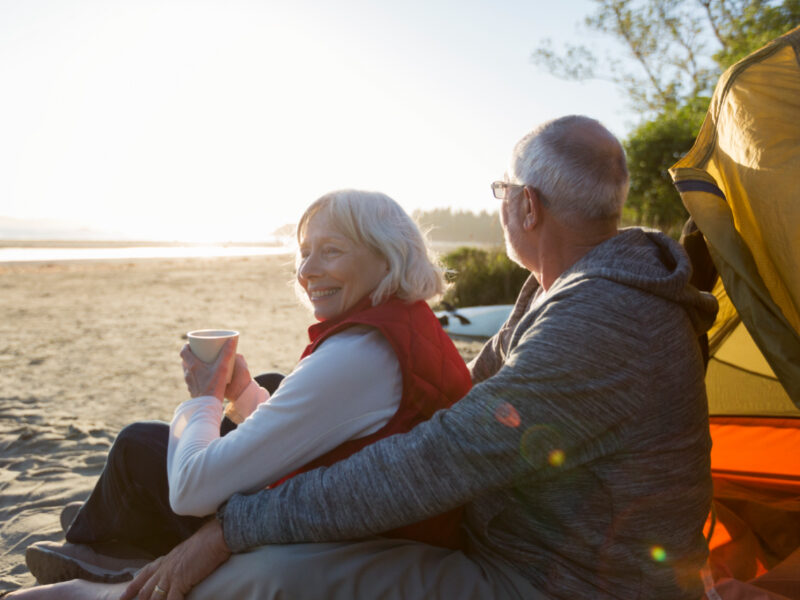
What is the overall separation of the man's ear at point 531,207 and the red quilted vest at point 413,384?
1.52 feet

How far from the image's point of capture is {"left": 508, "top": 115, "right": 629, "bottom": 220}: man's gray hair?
1.80 m

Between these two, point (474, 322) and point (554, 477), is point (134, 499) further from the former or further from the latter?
point (474, 322)

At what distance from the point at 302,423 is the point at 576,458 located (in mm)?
736

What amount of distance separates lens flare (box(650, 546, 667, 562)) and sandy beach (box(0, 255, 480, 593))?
174cm

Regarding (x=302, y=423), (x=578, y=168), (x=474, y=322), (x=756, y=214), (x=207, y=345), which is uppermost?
(x=578, y=168)

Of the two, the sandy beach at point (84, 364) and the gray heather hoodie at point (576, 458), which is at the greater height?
the gray heather hoodie at point (576, 458)

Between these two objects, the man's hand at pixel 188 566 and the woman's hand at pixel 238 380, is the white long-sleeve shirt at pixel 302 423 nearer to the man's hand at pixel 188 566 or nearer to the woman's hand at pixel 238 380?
the man's hand at pixel 188 566

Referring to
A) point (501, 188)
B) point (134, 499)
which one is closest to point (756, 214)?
point (501, 188)

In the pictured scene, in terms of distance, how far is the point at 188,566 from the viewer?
5.78 ft

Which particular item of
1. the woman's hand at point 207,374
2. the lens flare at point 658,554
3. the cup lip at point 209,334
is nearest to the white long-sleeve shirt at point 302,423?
the woman's hand at point 207,374

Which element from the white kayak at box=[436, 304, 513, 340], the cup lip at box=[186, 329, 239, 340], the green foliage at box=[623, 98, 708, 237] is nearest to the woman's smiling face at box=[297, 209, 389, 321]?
the cup lip at box=[186, 329, 239, 340]

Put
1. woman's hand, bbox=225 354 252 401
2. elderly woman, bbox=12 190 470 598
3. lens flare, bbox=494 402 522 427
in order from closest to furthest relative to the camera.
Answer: lens flare, bbox=494 402 522 427
elderly woman, bbox=12 190 470 598
woman's hand, bbox=225 354 252 401

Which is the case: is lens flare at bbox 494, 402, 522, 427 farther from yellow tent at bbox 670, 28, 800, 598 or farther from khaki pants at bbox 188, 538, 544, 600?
yellow tent at bbox 670, 28, 800, 598

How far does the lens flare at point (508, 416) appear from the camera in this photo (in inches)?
59.5
